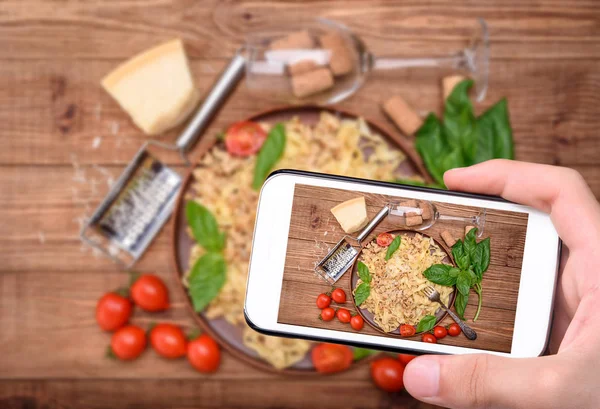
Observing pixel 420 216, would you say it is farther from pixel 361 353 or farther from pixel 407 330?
pixel 361 353

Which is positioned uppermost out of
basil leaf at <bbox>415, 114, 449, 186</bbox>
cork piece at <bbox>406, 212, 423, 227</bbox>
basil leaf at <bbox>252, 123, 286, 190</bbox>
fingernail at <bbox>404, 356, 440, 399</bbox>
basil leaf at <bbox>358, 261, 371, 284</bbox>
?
basil leaf at <bbox>415, 114, 449, 186</bbox>

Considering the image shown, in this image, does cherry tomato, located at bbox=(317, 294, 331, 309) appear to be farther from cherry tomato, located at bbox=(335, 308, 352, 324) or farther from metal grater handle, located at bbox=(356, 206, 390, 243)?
metal grater handle, located at bbox=(356, 206, 390, 243)

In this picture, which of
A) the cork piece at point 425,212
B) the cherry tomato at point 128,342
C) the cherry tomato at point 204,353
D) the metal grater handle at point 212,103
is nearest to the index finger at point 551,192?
the cork piece at point 425,212

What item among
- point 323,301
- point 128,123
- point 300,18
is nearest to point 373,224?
point 323,301

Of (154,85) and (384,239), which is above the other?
(154,85)

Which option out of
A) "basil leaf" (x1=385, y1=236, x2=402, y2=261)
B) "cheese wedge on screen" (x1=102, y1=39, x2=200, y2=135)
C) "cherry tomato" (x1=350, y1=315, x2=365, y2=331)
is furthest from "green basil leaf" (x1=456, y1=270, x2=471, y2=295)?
"cheese wedge on screen" (x1=102, y1=39, x2=200, y2=135)
